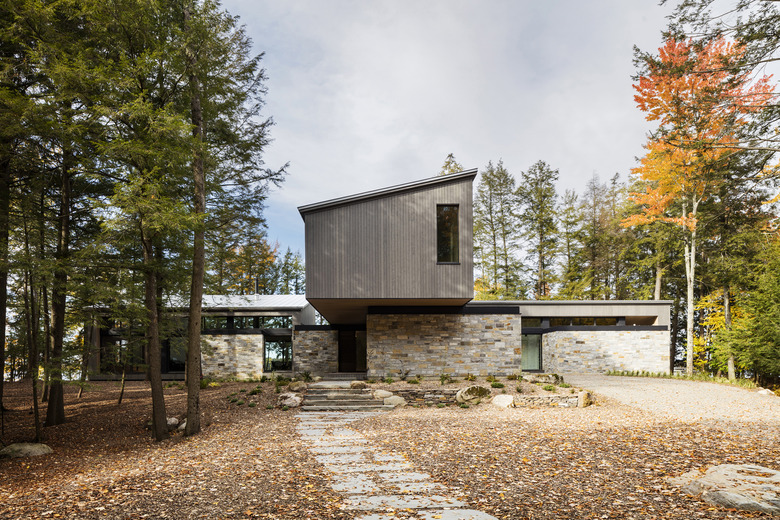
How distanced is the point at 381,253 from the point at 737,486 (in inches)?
359

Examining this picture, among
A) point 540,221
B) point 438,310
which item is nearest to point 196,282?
point 438,310

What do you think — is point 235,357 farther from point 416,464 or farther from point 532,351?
point 416,464

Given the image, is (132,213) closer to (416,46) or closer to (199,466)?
(199,466)

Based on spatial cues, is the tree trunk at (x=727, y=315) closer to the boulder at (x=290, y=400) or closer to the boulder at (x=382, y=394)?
the boulder at (x=382, y=394)

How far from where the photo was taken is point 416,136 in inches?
1011

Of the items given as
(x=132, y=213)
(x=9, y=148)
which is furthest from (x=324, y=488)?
(x=9, y=148)

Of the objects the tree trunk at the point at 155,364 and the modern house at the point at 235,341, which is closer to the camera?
the tree trunk at the point at 155,364

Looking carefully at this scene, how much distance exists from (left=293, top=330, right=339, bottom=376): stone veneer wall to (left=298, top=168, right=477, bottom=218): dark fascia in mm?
8298

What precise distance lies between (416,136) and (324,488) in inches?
919

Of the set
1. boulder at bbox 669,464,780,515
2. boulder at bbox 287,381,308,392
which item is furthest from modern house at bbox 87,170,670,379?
boulder at bbox 669,464,780,515

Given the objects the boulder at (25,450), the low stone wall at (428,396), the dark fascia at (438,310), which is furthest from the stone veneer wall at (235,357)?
the boulder at (25,450)

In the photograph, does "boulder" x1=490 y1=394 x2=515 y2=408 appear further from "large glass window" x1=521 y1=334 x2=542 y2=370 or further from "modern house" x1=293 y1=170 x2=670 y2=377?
"large glass window" x1=521 y1=334 x2=542 y2=370

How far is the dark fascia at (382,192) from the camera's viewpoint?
11.9m

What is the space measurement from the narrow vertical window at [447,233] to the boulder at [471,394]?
3596mm
